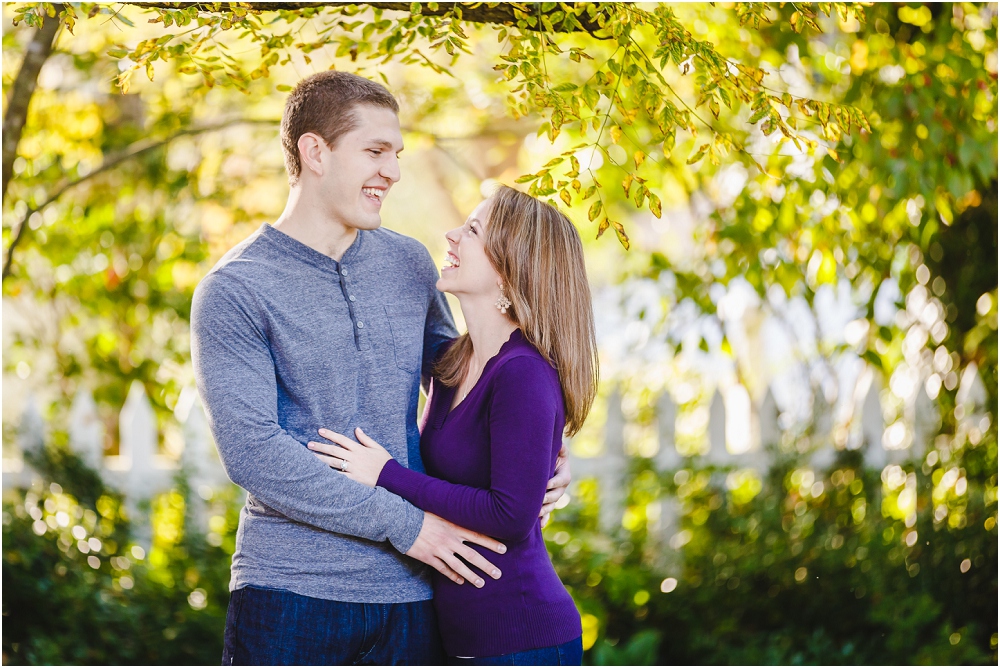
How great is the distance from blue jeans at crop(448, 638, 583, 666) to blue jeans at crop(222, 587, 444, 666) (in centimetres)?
16

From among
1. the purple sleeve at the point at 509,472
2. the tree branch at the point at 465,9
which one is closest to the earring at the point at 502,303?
the purple sleeve at the point at 509,472

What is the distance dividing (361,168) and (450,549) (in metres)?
0.84

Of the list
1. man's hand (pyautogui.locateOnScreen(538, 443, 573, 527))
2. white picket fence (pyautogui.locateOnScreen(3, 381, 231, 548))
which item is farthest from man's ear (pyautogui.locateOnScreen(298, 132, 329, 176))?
white picket fence (pyautogui.locateOnScreen(3, 381, 231, 548))

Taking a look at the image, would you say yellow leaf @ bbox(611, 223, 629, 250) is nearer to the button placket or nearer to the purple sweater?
the purple sweater

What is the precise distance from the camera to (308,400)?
71.5 inches

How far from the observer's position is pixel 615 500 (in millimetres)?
3893

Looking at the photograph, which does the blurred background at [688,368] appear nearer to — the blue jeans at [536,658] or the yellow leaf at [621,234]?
the yellow leaf at [621,234]

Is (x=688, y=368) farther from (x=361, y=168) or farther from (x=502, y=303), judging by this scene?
(x=361, y=168)

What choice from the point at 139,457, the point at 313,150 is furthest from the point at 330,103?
the point at 139,457

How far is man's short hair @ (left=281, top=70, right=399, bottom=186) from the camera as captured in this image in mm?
1887

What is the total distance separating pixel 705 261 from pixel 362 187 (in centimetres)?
196

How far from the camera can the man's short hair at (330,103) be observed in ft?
6.19

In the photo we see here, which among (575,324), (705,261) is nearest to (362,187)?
(575,324)

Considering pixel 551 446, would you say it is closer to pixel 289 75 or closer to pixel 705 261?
pixel 705 261
